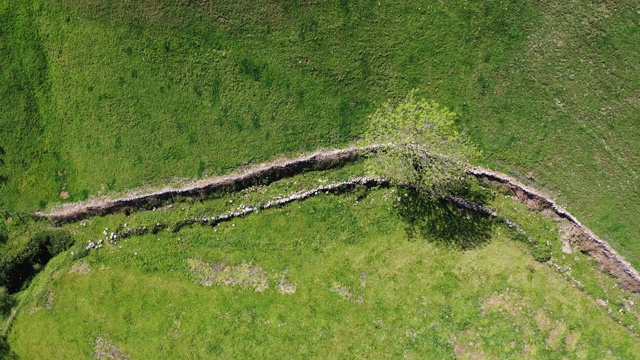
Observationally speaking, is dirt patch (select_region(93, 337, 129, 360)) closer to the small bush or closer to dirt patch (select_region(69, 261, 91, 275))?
dirt patch (select_region(69, 261, 91, 275))

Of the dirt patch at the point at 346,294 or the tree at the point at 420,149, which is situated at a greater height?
the tree at the point at 420,149

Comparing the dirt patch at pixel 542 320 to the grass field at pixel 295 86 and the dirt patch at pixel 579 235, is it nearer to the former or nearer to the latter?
the dirt patch at pixel 579 235

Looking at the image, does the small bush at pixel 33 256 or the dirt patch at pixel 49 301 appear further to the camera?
the small bush at pixel 33 256

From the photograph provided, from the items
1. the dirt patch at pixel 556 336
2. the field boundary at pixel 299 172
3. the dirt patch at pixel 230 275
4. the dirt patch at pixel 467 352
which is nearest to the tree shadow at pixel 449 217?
the field boundary at pixel 299 172

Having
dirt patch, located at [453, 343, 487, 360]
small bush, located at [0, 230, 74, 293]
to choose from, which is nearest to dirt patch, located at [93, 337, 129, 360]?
small bush, located at [0, 230, 74, 293]

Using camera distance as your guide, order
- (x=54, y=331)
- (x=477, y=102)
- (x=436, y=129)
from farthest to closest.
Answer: (x=54, y=331) → (x=477, y=102) → (x=436, y=129)

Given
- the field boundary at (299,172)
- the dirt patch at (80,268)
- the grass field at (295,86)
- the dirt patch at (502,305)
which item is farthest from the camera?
the dirt patch at (80,268)

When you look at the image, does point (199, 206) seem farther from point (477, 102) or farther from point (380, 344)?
point (477, 102)

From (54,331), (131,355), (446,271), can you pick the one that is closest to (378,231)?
(446,271)
